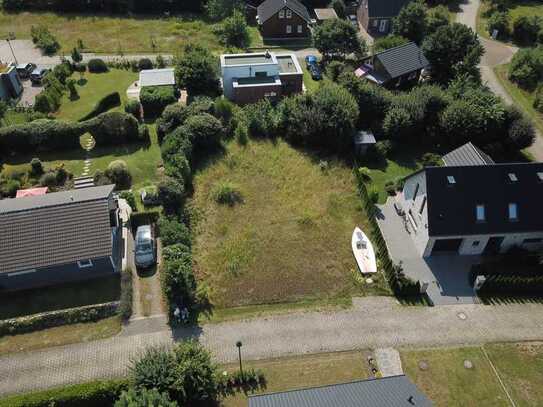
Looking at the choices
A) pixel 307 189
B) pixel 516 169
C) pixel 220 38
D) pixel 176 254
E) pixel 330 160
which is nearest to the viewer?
pixel 176 254

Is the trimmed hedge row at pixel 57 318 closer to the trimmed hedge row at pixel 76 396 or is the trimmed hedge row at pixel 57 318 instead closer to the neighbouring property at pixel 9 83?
the trimmed hedge row at pixel 76 396

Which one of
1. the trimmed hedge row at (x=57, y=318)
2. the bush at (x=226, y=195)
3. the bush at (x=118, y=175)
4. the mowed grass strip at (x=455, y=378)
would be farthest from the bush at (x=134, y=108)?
the mowed grass strip at (x=455, y=378)

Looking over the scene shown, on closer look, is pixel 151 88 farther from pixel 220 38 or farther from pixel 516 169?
pixel 516 169

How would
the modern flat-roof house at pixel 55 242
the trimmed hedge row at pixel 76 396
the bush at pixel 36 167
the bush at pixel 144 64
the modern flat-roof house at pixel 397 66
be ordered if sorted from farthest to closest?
1. the bush at pixel 144 64
2. the modern flat-roof house at pixel 397 66
3. the bush at pixel 36 167
4. the modern flat-roof house at pixel 55 242
5. the trimmed hedge row at pixel 76 396

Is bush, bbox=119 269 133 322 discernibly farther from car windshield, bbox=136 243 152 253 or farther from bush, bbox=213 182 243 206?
bush, bbox=213 182 243 206

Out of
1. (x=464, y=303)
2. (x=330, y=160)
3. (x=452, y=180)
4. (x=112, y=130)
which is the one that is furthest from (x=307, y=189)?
(x=112, y=130)
